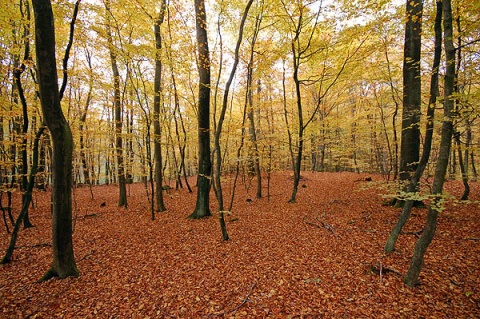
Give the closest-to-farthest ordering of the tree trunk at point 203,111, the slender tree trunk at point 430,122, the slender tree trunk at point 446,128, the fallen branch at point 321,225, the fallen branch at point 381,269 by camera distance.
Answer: the slender tree trunk at point 446,128
the slender tree trunk at point 430,122
the fallen branch at point 381,269
the fallen branch at point 321,225
the tree trunk at point 203,111

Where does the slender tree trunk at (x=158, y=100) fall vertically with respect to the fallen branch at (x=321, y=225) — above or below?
above

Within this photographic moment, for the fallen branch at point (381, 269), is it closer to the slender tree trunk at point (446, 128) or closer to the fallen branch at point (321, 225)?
the slender tree trunk at point (446, 128)

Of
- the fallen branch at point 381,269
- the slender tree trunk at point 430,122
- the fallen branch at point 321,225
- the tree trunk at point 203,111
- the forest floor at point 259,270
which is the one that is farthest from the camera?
the tree trunk at point 203,111

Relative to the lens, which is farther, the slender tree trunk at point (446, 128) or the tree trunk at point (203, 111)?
the tree trunk at point (203, 111)

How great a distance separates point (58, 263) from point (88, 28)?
739 centimetres

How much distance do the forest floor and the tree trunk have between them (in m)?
1.07

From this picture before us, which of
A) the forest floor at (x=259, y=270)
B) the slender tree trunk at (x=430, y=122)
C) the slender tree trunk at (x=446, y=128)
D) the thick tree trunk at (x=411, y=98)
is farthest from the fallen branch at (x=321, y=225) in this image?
the thick tree trunk at (x=411, y=98)

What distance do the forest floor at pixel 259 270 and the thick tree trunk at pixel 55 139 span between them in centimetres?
64

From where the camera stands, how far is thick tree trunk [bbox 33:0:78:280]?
4.04 m

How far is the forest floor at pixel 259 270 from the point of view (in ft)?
11.6

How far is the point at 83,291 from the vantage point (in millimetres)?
4301

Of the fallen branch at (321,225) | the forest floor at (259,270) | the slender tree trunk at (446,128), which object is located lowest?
the forest floor at (259,270)

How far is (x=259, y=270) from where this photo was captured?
15.4 feet

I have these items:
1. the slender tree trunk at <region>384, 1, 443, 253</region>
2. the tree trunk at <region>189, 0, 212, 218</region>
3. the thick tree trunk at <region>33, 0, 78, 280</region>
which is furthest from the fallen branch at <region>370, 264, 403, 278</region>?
the thick tree trunk at <region>33, 0, 78, 280</region>
